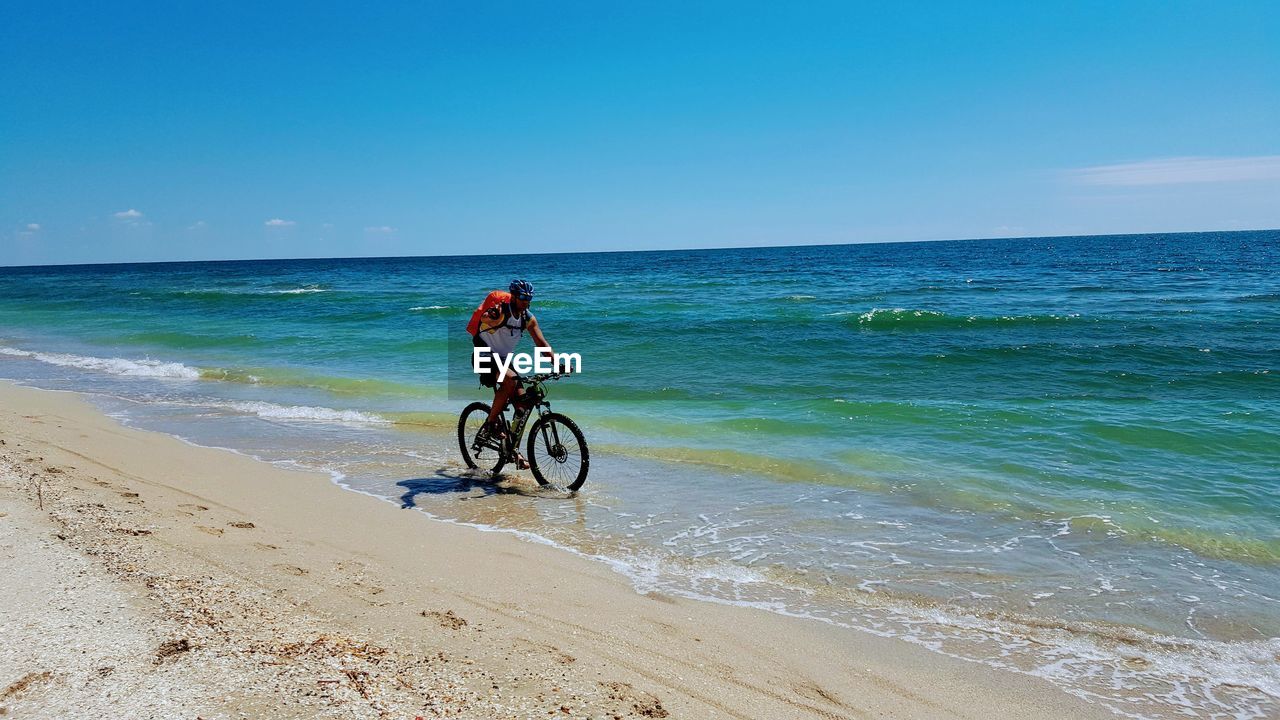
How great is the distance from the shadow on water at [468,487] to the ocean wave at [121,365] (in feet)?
34.0

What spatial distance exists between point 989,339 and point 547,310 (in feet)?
65.1

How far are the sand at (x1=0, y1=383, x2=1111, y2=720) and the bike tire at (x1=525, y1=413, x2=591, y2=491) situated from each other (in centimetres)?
166

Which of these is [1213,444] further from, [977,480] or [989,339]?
[989,339]

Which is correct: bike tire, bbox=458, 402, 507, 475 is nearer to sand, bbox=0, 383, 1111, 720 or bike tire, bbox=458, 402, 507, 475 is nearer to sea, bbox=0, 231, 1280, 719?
sea, bbox=0, 231, 1280, 719

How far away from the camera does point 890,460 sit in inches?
339

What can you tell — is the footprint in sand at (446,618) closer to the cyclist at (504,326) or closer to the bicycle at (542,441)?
the bicycle at (542,441)

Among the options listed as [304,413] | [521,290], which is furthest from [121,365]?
[521,290]

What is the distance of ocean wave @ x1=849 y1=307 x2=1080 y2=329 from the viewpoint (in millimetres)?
22734

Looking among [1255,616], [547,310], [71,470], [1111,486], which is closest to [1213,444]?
[1111,486]

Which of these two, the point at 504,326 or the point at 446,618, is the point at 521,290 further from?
the point at 446,618

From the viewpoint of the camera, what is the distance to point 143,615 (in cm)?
366

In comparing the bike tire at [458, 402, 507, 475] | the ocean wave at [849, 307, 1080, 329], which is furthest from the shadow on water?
the ocean wave at [849, 307, 1080, 329]

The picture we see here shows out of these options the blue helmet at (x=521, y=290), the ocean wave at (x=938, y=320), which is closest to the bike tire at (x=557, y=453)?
the blue helmet at (x=521, y=290)

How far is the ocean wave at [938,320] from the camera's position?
22.7 meters
